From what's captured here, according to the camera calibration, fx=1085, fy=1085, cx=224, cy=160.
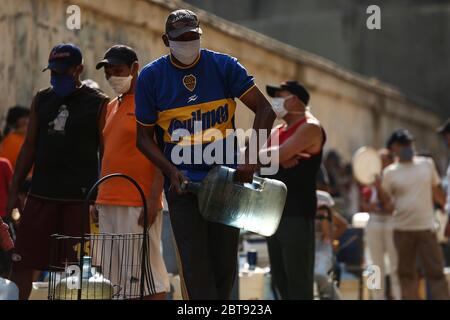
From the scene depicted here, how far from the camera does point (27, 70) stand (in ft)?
32.8

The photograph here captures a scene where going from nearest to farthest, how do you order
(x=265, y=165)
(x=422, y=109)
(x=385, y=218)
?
(x=265, y=165) → (x=385, y=218) → (x=422, y=109)

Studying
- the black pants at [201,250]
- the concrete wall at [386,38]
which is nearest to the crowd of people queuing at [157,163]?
the black pants at [201,250]

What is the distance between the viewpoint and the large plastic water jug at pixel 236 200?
5.97 meters

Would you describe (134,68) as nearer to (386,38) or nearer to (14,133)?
(14,133)

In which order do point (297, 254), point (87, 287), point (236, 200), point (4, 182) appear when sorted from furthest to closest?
point (297, 254) → point (4, 182) → point (236, 200) → point (87, 287)

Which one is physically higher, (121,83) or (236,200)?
(121,83)

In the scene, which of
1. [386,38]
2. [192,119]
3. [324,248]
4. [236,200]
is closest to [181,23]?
[192,119]

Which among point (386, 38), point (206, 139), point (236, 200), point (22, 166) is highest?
point (386, 38)

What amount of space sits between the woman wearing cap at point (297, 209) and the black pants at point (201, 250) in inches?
78.0

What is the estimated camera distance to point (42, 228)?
24.1 ft

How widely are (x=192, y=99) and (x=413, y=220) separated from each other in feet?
20.0
